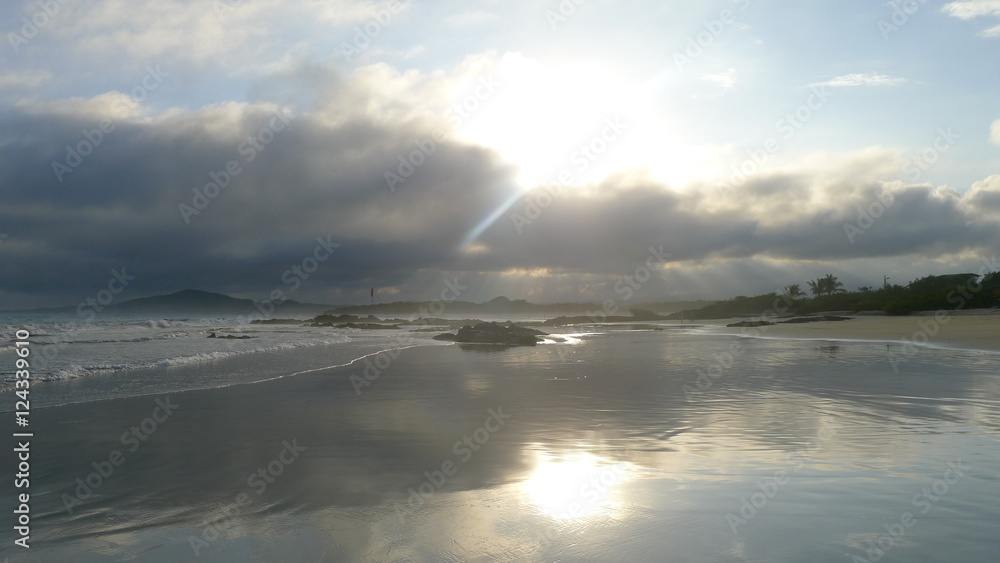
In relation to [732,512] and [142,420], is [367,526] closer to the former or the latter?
[732,512]

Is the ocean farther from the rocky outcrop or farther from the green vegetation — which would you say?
the green vegetation

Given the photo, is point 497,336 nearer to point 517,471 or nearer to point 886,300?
point 517,471

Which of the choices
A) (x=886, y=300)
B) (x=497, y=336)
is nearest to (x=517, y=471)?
(x=497, y=336)

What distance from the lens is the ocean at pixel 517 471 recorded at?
5.61 m

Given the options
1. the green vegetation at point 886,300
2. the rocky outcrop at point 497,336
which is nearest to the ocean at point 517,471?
the rocky outcrop at point 497,336

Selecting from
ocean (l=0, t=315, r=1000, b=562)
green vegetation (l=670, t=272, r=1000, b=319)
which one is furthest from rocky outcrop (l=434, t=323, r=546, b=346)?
green vegetation (l=670, t=272, r=1000, b=319)

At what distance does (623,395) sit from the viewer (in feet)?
49.7

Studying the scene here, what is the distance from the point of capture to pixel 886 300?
2766 inches

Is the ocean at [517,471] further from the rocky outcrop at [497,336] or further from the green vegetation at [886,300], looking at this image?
the green vegetation at [886,300]

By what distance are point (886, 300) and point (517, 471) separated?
256ft

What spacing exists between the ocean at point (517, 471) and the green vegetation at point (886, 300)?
5493 centimetres

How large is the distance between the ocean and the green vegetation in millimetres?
54925

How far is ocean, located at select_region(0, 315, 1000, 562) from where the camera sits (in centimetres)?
561

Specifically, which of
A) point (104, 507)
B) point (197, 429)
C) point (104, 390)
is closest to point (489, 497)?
point (104, 507)
